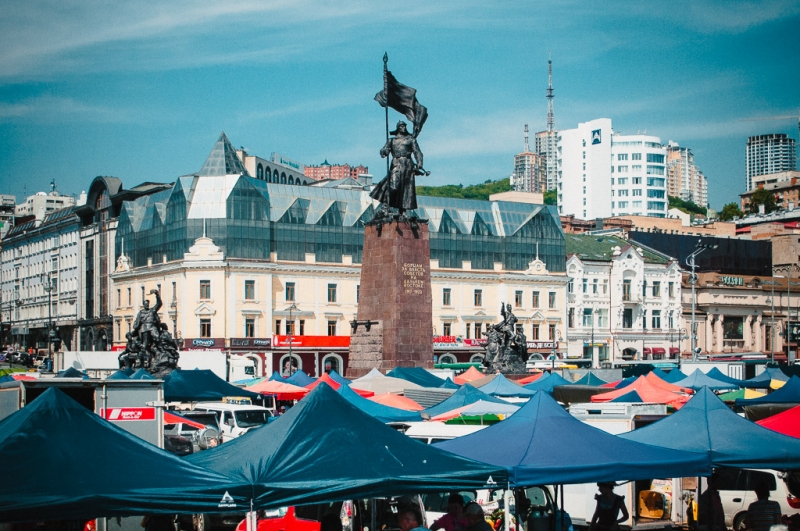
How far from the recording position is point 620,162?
478ft

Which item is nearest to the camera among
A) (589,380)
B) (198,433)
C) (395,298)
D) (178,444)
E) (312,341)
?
(178,444)

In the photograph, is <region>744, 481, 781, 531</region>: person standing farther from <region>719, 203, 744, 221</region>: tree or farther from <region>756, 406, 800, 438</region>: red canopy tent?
<region>719, 203, 744, 221</region>: tree

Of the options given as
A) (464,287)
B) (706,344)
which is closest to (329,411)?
(464,287)

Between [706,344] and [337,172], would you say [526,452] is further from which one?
[337,172]

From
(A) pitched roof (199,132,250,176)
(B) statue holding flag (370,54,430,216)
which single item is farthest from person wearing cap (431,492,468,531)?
(A) pitched roof (199,132,250,176)

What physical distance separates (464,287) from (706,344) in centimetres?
2084

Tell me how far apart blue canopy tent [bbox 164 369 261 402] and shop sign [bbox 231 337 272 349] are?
42.4 m

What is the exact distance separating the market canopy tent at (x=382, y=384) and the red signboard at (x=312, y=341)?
39732mm

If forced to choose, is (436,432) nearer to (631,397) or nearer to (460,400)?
(460,400)

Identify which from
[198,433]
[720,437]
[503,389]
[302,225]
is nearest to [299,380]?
[503,389]

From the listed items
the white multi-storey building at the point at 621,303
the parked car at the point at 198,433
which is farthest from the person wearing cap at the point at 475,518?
the white multi-storey building at the point at 621,303

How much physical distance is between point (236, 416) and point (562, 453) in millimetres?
15612

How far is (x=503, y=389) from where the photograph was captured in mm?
31516

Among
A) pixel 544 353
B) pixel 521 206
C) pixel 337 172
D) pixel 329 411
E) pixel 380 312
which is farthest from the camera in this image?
Result: pixel 337 172
